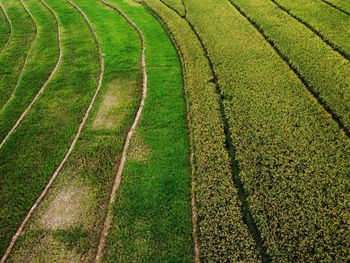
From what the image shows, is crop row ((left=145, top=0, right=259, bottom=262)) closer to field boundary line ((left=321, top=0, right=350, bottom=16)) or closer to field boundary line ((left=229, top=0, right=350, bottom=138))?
field boundary line ((left=229, top=0, right=350, bottom=138))

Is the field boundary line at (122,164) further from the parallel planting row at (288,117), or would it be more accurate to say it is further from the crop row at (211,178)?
the parallel planting row at (288,117)

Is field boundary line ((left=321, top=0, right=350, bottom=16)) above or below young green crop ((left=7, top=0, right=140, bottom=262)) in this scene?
above

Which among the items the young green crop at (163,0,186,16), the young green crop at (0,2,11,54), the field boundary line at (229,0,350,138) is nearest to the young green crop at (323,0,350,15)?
the field boundary line at (229,0,350,138)

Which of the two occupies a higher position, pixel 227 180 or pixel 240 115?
pixel 240 115

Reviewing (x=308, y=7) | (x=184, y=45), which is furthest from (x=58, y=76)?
(x=308, y=7)

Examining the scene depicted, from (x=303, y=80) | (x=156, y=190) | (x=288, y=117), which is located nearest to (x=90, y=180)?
(x=156, y=190)

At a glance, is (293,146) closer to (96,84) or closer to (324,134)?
(324,134)

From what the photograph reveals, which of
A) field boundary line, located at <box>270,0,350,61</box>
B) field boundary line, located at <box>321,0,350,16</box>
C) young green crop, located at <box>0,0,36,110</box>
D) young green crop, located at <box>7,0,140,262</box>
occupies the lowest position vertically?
young green crop, located at <box>7,0,140,262</box>

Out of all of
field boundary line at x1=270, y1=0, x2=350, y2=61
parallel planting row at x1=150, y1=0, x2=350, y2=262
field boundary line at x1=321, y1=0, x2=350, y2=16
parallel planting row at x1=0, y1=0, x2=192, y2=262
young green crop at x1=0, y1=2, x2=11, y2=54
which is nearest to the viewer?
parallel planting row at x1=150, y1=0, x2=350, y2=262
